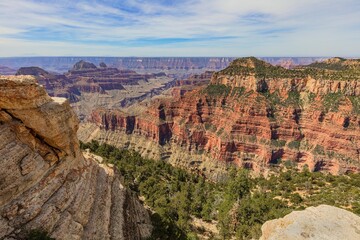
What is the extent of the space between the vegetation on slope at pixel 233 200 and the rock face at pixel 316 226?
17.3 meters

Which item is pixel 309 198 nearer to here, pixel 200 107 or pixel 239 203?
pixel 239 203

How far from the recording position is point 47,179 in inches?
1142

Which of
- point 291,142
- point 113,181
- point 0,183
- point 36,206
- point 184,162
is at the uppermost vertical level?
point 0,183

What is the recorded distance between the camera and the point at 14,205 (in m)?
24.8

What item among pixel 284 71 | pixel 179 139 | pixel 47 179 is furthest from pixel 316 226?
pixel 179 139

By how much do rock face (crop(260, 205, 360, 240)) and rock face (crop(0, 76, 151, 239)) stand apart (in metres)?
17.3

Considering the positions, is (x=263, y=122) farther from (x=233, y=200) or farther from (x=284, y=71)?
(x=233, y=200)

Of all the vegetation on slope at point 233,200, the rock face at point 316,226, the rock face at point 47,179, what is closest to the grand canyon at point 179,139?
the rock face at point 47,179

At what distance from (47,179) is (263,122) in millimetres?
118977

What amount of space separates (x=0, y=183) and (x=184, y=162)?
126841 millimetres

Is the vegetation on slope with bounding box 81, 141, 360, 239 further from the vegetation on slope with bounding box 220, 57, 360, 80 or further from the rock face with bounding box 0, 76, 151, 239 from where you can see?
the vegetation on slope with bounding box 220, 57, 360, 80

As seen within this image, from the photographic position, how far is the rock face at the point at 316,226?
2392cm

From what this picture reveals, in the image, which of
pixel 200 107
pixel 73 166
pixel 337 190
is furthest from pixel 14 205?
pixel 200 107

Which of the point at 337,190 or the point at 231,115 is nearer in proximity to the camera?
the point at 337,190
